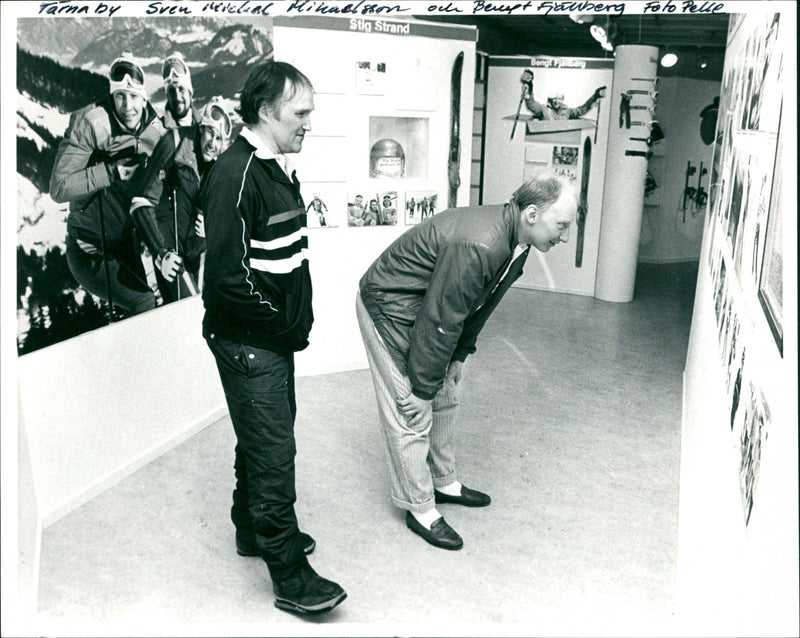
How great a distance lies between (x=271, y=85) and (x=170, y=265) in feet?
5.32

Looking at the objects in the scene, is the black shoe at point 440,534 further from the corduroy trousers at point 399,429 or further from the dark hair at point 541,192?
the dark hair at point 541,192

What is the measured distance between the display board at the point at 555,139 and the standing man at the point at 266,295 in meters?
5.49

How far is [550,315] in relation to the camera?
279 inches

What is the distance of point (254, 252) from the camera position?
2355 millimetres

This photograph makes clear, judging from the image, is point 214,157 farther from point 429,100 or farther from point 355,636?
point 355,636

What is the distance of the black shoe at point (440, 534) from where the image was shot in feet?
10.0

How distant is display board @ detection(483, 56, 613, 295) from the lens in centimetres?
743

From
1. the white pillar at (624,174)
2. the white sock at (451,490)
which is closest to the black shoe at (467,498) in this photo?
the white sock at (451,490)

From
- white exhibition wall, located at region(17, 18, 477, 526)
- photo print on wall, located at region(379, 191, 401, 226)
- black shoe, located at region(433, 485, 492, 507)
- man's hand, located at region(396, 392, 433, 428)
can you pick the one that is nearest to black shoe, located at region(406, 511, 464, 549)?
black shoe, located at region(433, 485, 492, 507)

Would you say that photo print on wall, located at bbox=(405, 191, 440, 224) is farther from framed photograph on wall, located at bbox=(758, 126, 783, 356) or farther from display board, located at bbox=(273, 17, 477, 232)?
framed photograph on wall, located at bbox=(758, 126, 783, 356)

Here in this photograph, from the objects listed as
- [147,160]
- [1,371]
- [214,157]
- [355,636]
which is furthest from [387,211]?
[1,371]

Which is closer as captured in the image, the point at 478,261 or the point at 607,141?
the point at 478,261

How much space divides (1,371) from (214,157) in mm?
2843

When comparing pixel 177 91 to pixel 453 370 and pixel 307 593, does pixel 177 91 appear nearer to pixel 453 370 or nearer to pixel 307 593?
pixel 453 370
